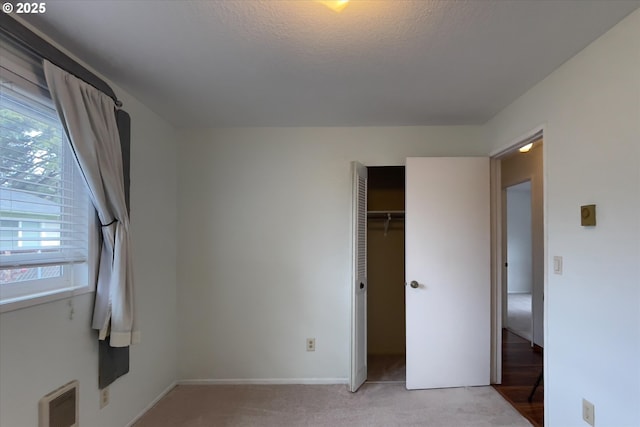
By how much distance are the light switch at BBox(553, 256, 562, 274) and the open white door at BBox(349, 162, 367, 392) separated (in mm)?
1397

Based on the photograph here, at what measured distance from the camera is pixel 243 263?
9.96 ft

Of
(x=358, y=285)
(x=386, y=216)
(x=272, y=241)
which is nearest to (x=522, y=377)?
(x=358, y=285)

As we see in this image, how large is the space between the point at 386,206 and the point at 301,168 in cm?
115

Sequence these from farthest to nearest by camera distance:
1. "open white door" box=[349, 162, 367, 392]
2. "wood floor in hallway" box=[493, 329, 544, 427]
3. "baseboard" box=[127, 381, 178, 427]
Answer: "open white door" box=[349, 162, 367, 392], "wood floor in hallway" box=[493, 329, 544, 427], "baseboard" box=[127, 381, 178, 427]

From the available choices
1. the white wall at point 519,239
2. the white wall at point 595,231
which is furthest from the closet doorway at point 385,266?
the white wall at point 519,239

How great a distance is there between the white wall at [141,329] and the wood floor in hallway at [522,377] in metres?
2.86

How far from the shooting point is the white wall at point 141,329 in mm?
1493

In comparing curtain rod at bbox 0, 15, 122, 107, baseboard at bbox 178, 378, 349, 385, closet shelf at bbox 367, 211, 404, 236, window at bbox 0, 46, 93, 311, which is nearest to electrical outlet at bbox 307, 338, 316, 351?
baseboard at bbox 178, 378, 349, 385

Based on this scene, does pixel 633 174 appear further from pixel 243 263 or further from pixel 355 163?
pixel 243 263

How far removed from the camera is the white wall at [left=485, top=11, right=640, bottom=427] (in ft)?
4.92

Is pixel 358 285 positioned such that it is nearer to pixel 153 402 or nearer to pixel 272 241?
pixel 272 241

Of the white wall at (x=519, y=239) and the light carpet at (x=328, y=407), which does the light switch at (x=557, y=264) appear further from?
the white wall at (x=519, y=239)

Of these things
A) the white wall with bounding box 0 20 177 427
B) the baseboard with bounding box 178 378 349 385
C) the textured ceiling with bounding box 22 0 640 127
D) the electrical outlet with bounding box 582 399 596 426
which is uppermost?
the textured ceiling with bounding box 22 0 640 127

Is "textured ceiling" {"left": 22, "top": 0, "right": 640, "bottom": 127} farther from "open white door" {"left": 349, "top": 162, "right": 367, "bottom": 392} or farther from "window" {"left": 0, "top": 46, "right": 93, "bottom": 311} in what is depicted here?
"open white door" {"left": 349, "top": 162, "right": 367, "bottom": 392}
